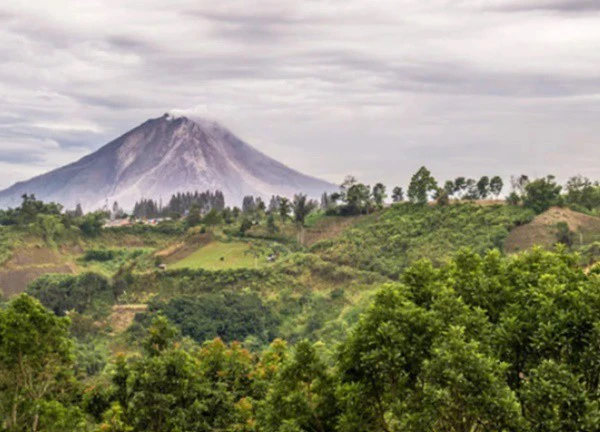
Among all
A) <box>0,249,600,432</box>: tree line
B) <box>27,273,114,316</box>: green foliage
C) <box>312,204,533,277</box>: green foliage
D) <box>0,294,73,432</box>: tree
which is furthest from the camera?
<box>27,273,114,316</box>: green foliage

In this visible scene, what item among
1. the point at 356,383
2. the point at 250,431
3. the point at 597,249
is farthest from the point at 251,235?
the point at 356,383

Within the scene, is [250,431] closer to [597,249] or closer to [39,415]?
[39,415]

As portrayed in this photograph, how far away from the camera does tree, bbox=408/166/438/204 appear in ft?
220

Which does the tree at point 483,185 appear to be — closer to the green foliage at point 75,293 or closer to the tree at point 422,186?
the tree at point 422,186

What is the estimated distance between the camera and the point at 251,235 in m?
71.8

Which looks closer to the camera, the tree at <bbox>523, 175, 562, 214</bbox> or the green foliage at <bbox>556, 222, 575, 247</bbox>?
the green foliage at <bbox>556, 222, 575, 247</bbox>

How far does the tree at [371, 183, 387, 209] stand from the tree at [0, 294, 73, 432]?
5743 centimetres

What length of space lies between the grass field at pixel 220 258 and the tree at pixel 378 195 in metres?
15.5

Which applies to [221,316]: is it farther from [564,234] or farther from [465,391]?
[465,391]

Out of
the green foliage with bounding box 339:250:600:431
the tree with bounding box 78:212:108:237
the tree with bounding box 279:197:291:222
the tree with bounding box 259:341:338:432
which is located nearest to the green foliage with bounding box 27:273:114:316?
the tree with bounding box 78:212:108:237

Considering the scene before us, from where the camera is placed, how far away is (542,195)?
198 ft

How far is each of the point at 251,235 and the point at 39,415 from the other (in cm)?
5485

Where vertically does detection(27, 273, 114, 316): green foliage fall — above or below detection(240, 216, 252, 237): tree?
below

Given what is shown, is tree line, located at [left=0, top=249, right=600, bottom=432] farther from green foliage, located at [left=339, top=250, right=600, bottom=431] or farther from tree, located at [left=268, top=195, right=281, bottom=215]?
tree, located at [left=268, top=195, right=281, bottom=215]
